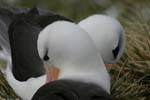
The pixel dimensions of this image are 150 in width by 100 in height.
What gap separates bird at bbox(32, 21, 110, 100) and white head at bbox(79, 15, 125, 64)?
18cm

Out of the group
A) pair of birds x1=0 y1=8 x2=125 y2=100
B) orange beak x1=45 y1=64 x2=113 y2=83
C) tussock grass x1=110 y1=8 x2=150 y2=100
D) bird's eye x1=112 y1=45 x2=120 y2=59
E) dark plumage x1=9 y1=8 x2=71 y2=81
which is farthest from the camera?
dark plumage x1=9 y1=8 x2=71 y2=81

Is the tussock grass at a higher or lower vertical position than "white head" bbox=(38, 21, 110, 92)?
lower

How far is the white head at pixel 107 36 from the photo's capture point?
4207 mm

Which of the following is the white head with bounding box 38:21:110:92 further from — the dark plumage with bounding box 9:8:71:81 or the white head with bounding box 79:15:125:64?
the dark plumage with bounding box 9:8:71:81

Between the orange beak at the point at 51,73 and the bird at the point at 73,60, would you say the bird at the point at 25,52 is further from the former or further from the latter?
the bird at the point at 73,60

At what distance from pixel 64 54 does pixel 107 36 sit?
36cm

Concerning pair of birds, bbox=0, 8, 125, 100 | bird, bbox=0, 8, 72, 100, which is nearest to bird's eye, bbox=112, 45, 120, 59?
pair of birds, bbox=0, 8, 125, 100

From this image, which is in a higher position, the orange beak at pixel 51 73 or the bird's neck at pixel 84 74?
the bird's neck at pixel 84 74

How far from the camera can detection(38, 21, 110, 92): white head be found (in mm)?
3949

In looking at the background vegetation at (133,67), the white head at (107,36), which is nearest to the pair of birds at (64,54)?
the white head at (107,36)

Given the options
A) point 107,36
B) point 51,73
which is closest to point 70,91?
point 51,73

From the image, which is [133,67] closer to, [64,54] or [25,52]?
[25,52]

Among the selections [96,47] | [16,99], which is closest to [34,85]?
[16,99]

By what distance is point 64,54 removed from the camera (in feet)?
13.0
